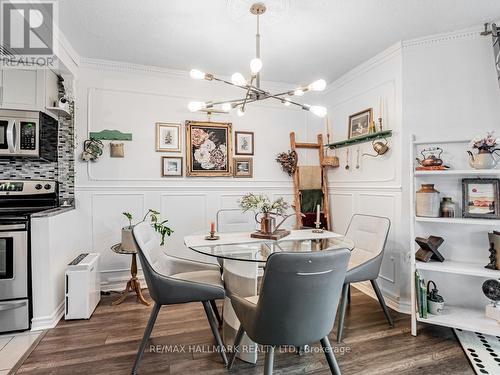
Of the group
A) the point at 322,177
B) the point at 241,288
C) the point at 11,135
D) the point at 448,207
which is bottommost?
the point at 241,288

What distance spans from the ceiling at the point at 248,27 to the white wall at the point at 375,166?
25 centimetres

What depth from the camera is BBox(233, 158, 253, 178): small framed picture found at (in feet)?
12.0

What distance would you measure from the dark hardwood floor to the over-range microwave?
1.67m

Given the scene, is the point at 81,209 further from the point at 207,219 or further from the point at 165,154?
A: the point at 207,219

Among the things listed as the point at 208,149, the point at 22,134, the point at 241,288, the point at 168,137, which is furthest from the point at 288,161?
the point at 22,134

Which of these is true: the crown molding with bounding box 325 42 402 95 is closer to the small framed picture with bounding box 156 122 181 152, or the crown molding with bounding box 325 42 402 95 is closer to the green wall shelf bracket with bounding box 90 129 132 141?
the small framed picture with bounding box 156 122 181 152

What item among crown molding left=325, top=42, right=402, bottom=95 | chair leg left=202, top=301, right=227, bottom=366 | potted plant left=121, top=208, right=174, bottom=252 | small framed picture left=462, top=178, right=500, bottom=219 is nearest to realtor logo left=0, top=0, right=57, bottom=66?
potted plant left=121, top=208, right=174, bottom=252

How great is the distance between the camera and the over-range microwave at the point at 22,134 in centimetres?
255

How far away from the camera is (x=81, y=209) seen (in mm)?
3111

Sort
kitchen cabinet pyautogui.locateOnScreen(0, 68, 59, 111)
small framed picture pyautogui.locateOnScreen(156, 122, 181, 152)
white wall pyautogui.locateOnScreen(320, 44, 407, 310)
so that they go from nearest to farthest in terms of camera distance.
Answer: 1. kitchen cabinet pyautogui.locateOnScreen(0, 68, 59, 111)
2. white wall pyautogui.locateOnScreen(320, 44, 407, 310)
3. small framed picture pyautogui.locateOnScreen(156, 122, 181, 152)

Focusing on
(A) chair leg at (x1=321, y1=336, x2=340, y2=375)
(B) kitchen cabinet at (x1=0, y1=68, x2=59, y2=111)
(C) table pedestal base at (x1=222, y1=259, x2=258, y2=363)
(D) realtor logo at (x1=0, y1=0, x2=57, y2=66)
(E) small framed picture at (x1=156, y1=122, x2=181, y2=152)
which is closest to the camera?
(A) chair leg at (x1=321, y1=336, x2=340, y2=375)

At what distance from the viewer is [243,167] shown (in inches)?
146

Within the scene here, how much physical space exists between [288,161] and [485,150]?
211 centimetres

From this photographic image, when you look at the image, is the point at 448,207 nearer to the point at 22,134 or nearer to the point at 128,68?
the point at 128,68
